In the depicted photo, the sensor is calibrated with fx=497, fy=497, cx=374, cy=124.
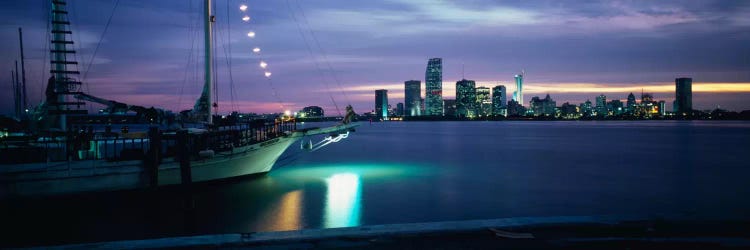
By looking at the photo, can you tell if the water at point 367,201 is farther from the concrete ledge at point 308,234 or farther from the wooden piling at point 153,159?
the concrete ledge at point 308,234

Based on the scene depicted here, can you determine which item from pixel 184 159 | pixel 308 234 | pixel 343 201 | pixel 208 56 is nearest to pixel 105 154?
pixel 184 159

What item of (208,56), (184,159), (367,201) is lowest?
(367,201)

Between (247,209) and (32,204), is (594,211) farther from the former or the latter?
(32,204)

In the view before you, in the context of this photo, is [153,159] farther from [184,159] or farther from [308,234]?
[308,234]

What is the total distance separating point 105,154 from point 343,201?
9.05 m

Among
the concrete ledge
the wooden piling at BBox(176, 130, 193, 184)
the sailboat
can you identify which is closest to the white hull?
the sailboat

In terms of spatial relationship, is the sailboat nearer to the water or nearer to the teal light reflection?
the water

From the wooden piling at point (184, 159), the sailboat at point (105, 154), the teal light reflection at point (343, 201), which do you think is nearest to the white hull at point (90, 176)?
the sailboat at point (105, 154)

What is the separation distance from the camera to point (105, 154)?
59.0 ft

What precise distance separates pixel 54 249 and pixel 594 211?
55.9 feet

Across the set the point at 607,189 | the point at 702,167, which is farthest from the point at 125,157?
the point at 702,167

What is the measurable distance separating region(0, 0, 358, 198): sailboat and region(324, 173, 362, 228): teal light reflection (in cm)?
299

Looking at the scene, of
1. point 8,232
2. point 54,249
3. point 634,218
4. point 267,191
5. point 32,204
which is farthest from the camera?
point 267,191

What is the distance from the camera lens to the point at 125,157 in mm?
18656
